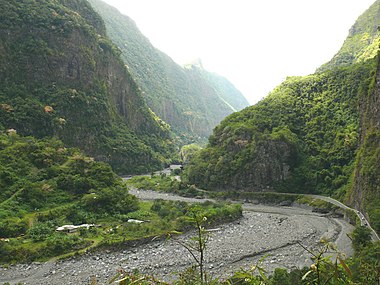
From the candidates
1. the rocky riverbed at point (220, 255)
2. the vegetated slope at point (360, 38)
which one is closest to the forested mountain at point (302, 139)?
the rocky riverbed at point (220, 255)

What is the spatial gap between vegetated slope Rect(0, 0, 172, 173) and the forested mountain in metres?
29.1

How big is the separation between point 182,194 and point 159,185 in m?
9.23

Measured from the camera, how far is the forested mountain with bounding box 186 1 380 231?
207 ft

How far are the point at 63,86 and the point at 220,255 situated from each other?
234ft

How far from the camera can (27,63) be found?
8419 cm

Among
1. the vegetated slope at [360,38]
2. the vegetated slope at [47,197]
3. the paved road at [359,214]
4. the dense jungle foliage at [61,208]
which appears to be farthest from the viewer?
the vegetated slope at [360,38]

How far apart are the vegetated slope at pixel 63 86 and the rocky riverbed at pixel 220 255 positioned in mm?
47293

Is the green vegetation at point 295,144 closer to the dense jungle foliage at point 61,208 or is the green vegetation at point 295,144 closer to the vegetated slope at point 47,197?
the dense jungle foliage at point 61,208

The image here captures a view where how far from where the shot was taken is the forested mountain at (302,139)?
207 feet

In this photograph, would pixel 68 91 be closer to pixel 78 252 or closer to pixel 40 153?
pixel 40 153

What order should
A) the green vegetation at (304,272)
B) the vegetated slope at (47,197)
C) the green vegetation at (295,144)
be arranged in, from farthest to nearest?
the green vegetation at (295,144)
the vegetated slope at (47,197)
the green vegetation at (304,272)

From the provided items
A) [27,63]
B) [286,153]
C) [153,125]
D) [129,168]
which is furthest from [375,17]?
[27,63]

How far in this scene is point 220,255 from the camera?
34125mm

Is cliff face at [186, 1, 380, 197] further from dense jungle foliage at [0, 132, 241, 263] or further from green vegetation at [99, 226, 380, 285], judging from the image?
green vegetation at [99, 226, 380, 285]
